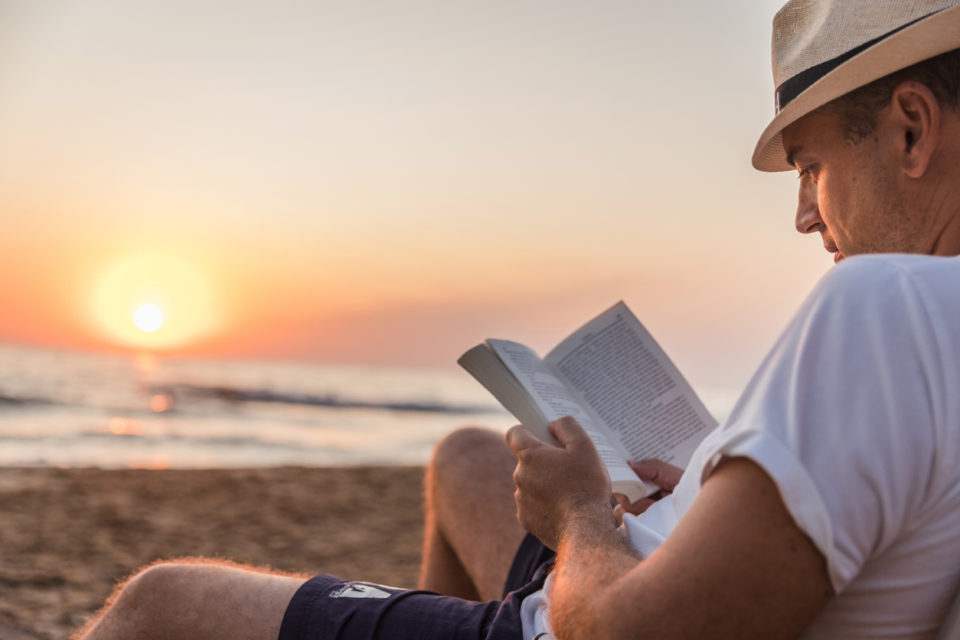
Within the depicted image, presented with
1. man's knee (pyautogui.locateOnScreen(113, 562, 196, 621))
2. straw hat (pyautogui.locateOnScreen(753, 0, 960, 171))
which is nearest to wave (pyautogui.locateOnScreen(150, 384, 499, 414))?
man's knee (pyautogui.locateOnScreen(113, 562, 196, 621))

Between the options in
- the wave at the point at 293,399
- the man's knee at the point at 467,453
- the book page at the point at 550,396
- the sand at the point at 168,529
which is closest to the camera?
the book page at the point at 550,396

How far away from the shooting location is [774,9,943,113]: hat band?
112 centimetres

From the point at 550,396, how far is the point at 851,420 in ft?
2.30

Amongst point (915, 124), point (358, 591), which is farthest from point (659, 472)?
point (915, 124)

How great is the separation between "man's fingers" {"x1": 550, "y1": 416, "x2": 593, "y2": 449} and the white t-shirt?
1.33 feet

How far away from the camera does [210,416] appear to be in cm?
1430

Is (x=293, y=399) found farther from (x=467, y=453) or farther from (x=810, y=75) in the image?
(x=810, y=75)

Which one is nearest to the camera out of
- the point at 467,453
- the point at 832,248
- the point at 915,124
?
the point at 915,124

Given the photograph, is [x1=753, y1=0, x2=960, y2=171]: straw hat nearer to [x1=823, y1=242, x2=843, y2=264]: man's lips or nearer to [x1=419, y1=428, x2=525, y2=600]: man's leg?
[x1=823, y1=242, x2=843, y2=264]: man's lips

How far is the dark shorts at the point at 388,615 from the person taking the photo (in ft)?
3.82

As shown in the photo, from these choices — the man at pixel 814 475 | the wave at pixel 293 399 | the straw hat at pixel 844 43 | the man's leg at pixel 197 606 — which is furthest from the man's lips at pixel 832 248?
the wave at pixel 293 399

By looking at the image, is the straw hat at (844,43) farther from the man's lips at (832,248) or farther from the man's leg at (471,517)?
the man's leg at (471,517)

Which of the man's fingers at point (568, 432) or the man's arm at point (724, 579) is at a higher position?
the man's fingers at point (568, 432)

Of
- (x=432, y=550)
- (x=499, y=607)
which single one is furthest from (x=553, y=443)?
(x=432, y=550)
